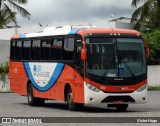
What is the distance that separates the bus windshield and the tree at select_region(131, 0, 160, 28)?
28119 millimetres

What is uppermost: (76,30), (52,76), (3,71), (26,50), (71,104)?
(76,30)

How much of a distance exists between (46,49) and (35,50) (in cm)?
124

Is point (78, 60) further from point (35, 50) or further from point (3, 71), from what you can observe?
point (3, 71)

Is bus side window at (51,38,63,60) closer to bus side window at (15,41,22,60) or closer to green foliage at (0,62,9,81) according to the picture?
bus side window at (15,41,22,60)

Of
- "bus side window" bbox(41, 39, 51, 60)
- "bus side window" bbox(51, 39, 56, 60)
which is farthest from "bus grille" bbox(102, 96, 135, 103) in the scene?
"bus side window" bbox(41, 39, 51, 60)

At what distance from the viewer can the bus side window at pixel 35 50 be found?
26.5 m

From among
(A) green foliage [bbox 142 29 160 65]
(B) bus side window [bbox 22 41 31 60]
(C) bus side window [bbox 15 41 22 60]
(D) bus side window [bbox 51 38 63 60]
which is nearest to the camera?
(D) bus side window [bbox 51 38 63 60]

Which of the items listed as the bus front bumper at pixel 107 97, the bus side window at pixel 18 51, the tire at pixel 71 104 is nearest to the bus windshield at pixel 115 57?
the bus front bumper at pixel 107 97

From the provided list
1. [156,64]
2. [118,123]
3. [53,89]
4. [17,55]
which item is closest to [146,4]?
[156,64]


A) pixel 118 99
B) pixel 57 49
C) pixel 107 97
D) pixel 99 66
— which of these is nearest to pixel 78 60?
pixel 99 66

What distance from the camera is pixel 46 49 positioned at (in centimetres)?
2562

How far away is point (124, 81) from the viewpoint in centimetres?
2219

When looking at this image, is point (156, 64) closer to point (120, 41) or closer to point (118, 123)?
point (120, 41)

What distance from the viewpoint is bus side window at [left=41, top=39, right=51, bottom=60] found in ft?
83.3
